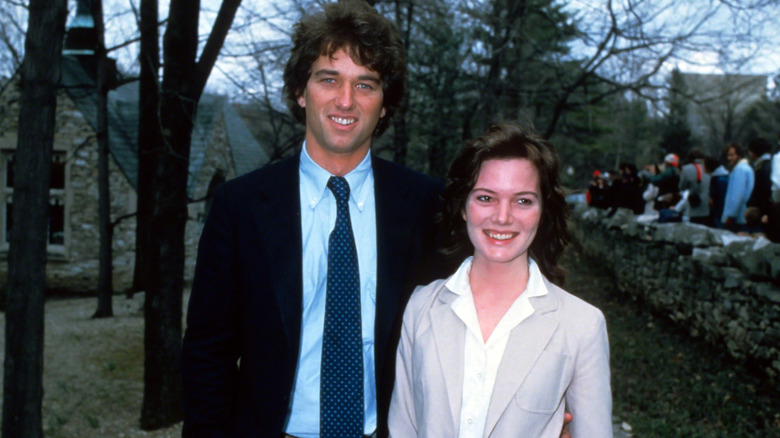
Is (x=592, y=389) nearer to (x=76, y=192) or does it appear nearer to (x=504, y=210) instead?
(x=504, y=210)

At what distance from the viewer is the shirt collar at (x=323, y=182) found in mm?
2346

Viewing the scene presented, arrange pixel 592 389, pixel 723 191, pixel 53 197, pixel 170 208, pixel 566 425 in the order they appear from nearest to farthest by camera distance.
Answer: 1. pixel 592 389
2. pixel 566 425
3. pixel 170 208
4. pixel 723 191
5. pixel 53 197

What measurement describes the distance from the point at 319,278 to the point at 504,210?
643 millimetres

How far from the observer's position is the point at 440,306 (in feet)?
7.14

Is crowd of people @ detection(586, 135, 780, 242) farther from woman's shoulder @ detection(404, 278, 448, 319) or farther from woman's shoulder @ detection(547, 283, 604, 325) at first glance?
woman's shoulder @ detection(404, 278, 448, 319)

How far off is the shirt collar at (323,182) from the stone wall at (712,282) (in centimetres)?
539

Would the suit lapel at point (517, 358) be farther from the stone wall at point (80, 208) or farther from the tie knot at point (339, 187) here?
the stone wall at point (80, 208)

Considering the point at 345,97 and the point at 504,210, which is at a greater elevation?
the point at 345,97

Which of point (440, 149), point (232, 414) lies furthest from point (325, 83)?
point (440, 149)

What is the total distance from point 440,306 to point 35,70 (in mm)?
3431

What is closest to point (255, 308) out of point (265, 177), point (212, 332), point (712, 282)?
point (212, 332)

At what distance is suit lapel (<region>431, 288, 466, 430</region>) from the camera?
206 cm

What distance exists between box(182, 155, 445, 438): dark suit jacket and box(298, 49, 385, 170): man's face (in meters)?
0.18

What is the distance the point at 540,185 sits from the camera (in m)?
2.22
